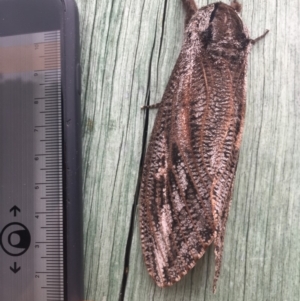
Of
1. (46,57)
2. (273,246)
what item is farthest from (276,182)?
(46,57)

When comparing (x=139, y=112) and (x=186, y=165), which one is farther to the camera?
(x=139, y=112)

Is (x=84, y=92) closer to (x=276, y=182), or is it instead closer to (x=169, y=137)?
(x=169, y=137)

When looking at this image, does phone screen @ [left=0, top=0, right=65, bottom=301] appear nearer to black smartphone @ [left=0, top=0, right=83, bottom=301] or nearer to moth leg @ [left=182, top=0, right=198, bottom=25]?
black smartphone @ [left=0, top=0, right=83, bottom=301]

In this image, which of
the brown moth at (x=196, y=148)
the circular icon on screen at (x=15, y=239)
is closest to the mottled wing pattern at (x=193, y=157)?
the brown moth at (x=196, y=148)

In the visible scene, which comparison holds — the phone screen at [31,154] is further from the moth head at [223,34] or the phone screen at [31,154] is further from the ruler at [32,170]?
the moth head at [223,34]

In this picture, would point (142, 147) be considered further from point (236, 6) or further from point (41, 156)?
point (236, 6)

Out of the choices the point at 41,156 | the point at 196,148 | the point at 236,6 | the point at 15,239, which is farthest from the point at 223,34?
the point at 15,239
